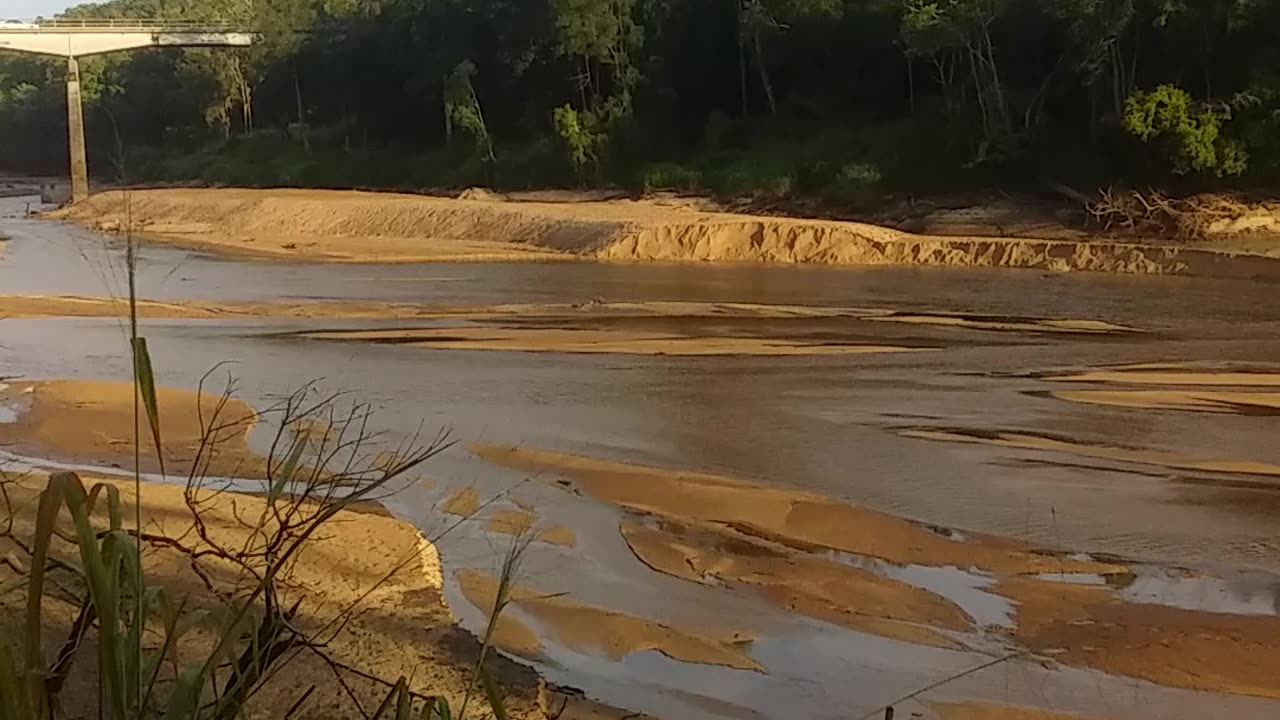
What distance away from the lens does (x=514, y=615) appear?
28.6ft

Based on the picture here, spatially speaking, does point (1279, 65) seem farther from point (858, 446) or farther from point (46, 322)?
point (46, 322)

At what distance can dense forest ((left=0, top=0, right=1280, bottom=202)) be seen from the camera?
114 feet

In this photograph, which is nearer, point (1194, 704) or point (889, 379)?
point (1194, 704)

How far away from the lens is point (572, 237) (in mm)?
39906

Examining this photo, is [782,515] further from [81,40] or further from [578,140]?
[81,40]

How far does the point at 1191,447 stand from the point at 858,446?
3190mm

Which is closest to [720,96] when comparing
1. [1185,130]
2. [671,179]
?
[671,179]

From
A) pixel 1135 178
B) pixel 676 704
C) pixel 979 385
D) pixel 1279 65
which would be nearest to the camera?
pixel 676 704

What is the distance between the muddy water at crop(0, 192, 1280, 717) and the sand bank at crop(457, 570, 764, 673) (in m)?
0.13

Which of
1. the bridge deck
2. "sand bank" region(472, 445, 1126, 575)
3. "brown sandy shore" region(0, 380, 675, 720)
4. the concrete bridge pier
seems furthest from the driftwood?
the concrete bridge pier

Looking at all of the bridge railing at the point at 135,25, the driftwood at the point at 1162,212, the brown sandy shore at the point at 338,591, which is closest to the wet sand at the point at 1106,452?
the brown sandy shore at the point at 338,591

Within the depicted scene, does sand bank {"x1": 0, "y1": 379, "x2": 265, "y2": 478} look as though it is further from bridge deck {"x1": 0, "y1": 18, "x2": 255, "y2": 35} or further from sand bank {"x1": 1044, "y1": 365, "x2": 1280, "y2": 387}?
bridge deck {"x1": 0, "y1": 18, "x2": 255, "y2": 35}

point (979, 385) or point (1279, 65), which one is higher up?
point (1279, 65)

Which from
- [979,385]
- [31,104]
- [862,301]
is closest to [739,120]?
[862,301]
